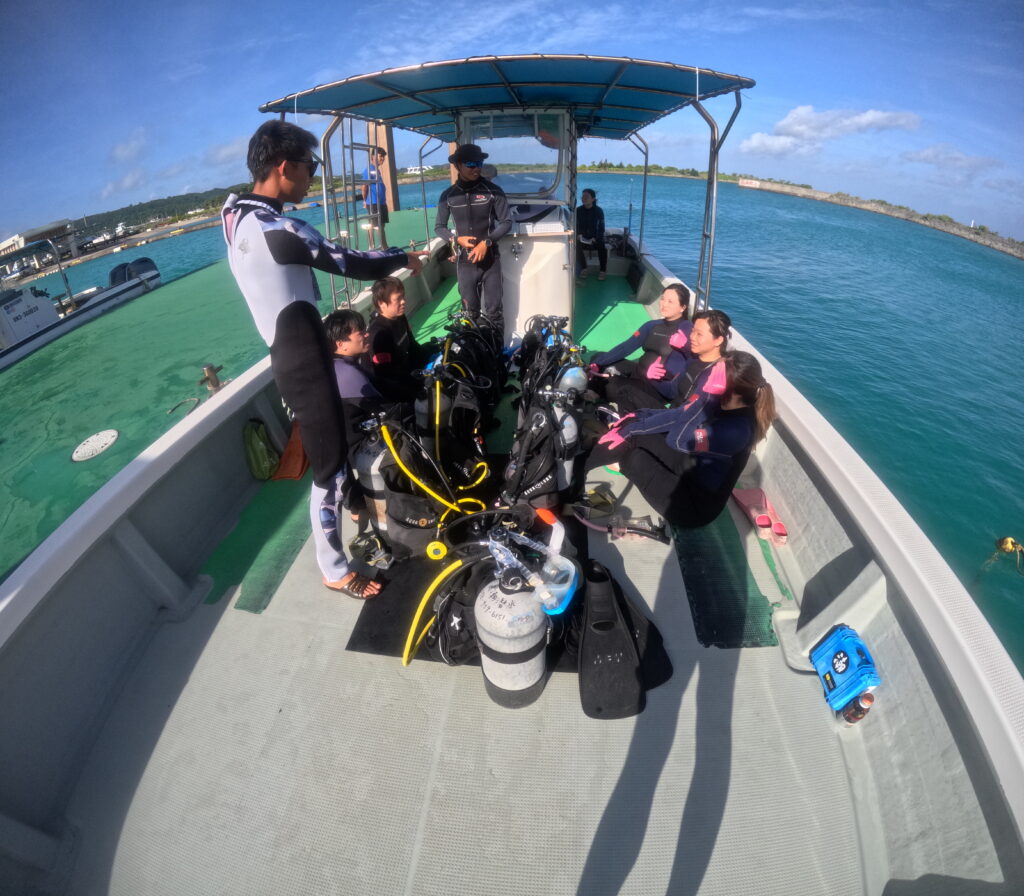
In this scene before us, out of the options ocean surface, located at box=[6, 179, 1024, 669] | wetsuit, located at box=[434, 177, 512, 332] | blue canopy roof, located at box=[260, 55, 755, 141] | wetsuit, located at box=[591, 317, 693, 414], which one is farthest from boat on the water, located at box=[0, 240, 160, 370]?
wetsuit, located at box=[591, 317, 693, 414]

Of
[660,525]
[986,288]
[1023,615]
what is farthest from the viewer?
[986,288]

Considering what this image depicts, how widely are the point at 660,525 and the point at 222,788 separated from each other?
228 cm

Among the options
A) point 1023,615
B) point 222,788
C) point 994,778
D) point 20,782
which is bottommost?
point 1023,615

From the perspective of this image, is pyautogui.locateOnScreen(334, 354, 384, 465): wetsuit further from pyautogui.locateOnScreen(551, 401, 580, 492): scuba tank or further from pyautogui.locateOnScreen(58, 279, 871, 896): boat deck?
pyautogui.locateOnScreen(58, 279, 871, 896): boat deck

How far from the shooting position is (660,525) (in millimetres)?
2656

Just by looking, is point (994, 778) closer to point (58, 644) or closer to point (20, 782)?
point (20, 782)

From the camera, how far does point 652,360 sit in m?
3.67

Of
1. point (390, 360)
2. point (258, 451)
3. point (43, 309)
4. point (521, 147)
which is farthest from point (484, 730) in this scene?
point (43, 309)

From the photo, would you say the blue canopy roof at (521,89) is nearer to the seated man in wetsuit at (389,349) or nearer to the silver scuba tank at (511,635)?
the seated man in wetsuit at (389,349)

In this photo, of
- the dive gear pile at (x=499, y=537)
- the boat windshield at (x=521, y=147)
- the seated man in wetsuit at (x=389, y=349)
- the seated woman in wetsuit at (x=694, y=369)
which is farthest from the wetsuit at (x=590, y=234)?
the seated man in wetsuit at (x=389, y=349)

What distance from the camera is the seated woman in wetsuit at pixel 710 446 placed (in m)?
2.30

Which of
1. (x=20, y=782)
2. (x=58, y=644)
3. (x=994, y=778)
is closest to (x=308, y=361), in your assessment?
(x=58, y=644)

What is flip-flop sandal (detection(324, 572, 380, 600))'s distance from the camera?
230 cm

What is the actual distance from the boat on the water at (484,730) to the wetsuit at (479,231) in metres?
2.61
